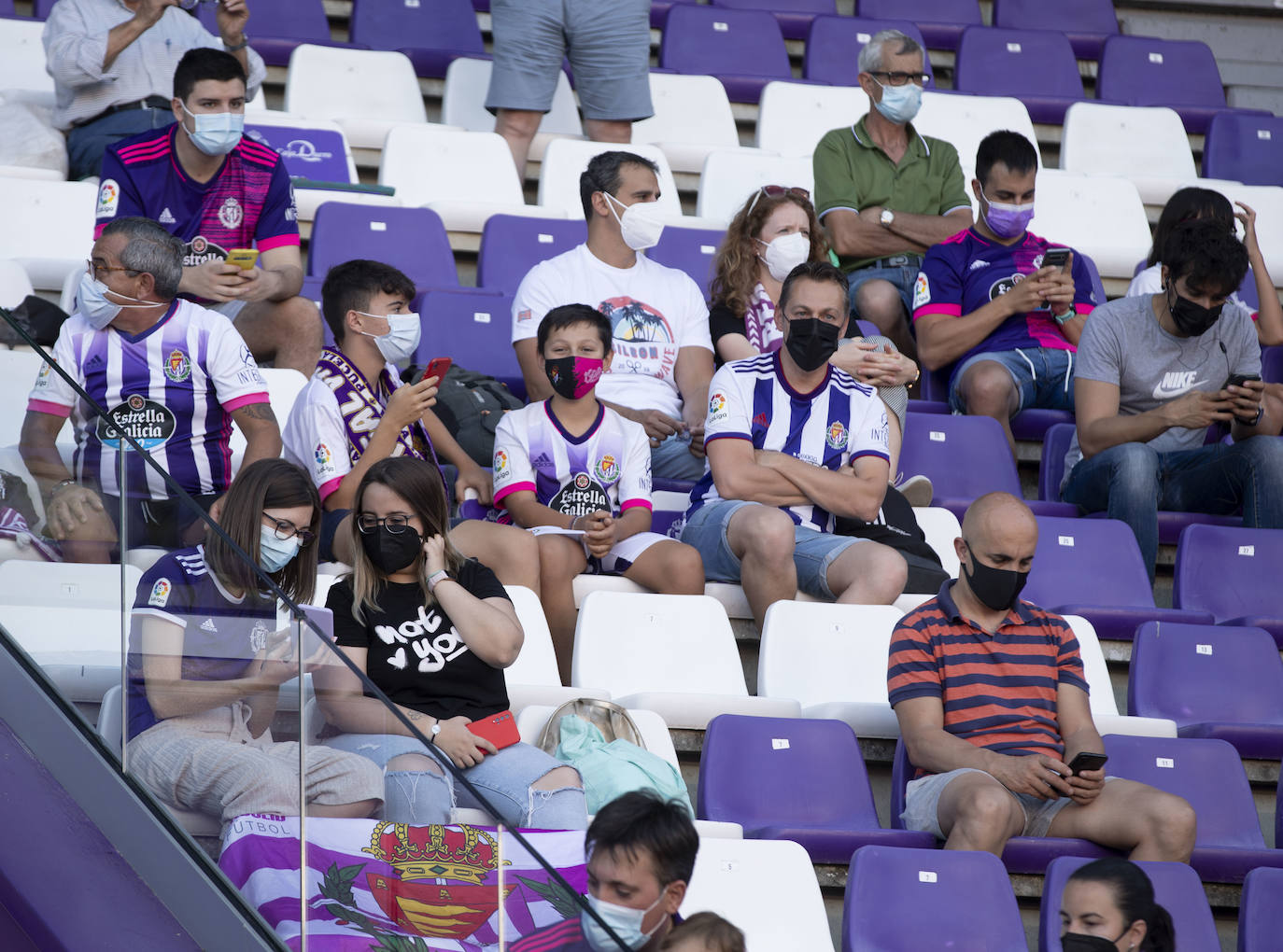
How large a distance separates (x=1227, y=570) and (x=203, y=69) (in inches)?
115

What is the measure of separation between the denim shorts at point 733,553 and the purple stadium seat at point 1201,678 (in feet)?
2.30

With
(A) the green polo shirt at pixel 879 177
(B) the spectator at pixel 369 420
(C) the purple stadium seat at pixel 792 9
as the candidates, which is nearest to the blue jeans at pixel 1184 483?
(A) the green polo shirt at pixel 879 177

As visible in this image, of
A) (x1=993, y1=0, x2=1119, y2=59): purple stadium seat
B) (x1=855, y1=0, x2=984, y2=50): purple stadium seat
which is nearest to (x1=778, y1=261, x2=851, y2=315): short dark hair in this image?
(x1=855, y1=0, x2=984, y2=50): purple stadium seat

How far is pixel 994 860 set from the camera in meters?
2.99

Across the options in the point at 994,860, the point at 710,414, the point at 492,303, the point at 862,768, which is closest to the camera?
the point at 994,860

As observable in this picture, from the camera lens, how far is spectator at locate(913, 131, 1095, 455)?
190 inches

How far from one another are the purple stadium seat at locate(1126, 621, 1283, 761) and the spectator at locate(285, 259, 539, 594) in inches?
55.4

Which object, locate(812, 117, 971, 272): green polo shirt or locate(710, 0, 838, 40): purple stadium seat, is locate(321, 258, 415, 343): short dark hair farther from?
locate(710, 0, 838, 40): purple stadium seat

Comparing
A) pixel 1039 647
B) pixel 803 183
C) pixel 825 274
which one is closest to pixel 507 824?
pixel 1039 647

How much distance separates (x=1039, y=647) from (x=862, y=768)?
16.9 inches

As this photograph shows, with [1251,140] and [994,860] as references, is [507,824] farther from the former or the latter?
[1251,140]

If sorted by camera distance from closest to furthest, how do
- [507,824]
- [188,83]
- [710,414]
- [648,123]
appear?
[507,824] → [710,414] → [188,83] → [648,123]

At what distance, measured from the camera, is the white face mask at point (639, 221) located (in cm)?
472

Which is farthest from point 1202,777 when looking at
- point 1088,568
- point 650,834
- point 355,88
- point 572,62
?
point 355,88
